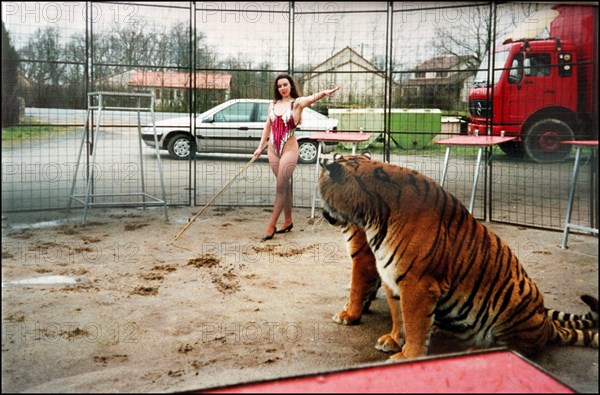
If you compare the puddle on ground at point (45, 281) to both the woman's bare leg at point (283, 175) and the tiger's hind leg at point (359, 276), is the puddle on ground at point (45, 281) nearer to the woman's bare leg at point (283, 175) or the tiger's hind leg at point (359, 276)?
the tiger's hind leg at point (359, 276)

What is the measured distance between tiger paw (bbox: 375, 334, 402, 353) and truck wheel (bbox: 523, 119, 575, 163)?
10.0 m

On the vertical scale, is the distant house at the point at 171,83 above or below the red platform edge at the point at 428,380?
above

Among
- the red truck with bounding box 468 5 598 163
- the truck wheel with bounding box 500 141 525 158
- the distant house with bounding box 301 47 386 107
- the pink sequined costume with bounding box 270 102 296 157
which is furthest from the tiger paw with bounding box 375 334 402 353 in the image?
the red truck with bounding box 468 5 598 163

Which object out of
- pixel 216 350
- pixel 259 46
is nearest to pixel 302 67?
pixel 259 46

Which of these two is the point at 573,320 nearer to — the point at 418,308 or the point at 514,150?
the point at 418,308

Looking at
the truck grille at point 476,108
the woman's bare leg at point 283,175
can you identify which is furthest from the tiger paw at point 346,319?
the truck grille at point 476,108

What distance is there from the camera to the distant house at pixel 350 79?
9117 millimetres

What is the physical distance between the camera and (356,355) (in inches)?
144

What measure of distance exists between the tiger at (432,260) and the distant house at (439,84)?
5.38 m

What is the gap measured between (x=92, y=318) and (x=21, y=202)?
188 inches

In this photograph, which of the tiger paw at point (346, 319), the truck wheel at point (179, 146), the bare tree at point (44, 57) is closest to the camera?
the tiger paw at point (346, 319)

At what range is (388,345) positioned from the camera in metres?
3.68

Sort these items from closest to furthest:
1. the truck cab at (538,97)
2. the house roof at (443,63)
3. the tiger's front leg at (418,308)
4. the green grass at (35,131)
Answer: the tiger's front leg at (418,308), the green grass at (35,131), the house roof at (443,63), the truck cab at (538,97)

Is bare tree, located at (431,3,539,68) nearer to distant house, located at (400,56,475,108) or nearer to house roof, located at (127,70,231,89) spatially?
distant house, located at (400,56,475,108)
